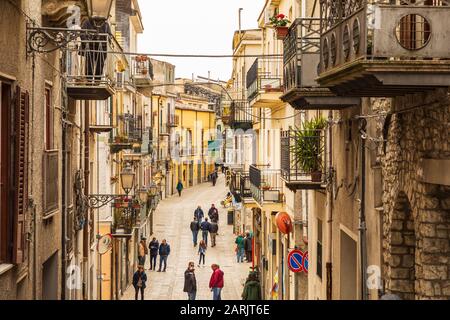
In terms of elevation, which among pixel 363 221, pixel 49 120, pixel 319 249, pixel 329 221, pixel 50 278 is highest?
pixel 49 120

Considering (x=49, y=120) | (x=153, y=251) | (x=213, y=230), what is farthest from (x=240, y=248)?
(x=49, y=120)

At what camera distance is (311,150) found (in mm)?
18234

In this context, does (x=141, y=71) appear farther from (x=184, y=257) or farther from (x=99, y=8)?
(x=99, y=8)

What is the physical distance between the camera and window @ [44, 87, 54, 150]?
15.0 meters

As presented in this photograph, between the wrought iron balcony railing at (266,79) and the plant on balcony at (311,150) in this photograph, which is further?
the wrought iron balcony railing at (266,79)

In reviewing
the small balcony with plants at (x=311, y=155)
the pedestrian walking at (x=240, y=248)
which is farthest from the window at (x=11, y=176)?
the pedestrian walking at (x=240, y=248)

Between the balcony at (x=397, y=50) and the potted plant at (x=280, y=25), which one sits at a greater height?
the potted plant at (x=280, y=25)

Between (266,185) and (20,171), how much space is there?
55.2 feet

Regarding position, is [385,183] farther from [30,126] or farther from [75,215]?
[75,215]

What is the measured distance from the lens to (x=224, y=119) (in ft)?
160

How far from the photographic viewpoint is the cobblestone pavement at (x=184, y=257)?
32.0m

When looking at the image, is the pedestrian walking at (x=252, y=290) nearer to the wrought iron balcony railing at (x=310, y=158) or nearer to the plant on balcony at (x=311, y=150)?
the wrought iron balcony railing at (x=310, y=158)

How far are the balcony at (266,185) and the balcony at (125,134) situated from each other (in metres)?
4.67
